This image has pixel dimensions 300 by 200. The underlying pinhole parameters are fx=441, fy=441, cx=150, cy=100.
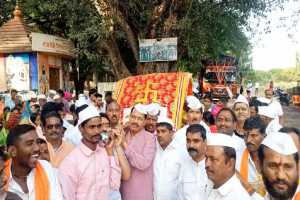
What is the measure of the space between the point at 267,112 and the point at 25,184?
3437 mm

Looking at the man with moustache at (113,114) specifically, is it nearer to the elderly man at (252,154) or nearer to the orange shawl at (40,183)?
the elderly man at (252,154)

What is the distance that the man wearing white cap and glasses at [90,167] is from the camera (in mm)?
3730

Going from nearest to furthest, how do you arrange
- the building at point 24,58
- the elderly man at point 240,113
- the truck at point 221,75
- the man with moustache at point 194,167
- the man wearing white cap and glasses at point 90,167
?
1. the man wearing white cap and glasses at point 90,167
2. the man with moustache at point 194,167
3. the elderly man at point 240,113
4. the building at point 24,58
5. the truck at point 221,75

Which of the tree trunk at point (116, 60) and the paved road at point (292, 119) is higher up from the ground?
the tree trunk at point (116, 60)

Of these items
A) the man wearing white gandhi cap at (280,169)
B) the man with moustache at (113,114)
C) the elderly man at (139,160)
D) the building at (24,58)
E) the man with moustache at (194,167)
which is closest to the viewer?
the man wearing white gandhi cap at (280,169)

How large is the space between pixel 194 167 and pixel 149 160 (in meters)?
0.57

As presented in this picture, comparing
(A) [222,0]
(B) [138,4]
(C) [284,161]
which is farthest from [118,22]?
(C) [284,161]

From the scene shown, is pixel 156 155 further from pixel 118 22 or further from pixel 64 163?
pixel 118 22

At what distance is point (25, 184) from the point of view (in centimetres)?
326

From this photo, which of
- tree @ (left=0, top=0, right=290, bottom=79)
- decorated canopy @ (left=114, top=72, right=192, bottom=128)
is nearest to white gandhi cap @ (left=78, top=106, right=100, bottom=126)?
decorated canopy @ (left=114, top=72, right=192, bottom=128)

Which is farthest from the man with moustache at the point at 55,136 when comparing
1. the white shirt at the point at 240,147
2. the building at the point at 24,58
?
the building at the point at 24,58

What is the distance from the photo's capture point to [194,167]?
165 inches

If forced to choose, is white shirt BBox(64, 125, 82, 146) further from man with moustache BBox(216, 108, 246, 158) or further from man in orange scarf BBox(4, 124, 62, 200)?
man in orange scarf BBox(4, 124, 62, 200)

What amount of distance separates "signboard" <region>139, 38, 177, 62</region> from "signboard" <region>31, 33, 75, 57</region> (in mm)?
4312
